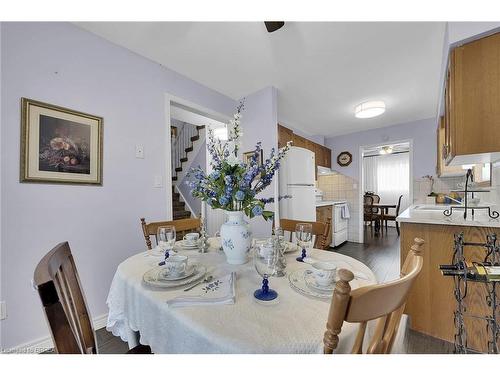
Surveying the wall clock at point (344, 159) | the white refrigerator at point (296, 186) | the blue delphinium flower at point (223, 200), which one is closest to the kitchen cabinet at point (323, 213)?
the white refrigerator at point (296, 186)

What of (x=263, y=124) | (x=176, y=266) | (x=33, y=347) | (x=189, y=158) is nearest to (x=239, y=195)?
(x=176, y=266)

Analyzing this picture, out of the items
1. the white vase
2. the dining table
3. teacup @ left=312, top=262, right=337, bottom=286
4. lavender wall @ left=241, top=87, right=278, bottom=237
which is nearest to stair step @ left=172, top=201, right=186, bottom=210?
lavender wall @ left=241, top=87, right=278, bottom=237

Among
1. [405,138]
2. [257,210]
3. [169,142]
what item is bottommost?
[257,210]

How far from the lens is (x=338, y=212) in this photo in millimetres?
3967

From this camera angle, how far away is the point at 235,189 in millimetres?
942

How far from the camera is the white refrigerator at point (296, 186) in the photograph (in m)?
2.87

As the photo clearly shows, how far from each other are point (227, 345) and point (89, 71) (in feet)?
6.81

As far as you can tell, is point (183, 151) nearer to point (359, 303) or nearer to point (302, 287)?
point (302, 287)

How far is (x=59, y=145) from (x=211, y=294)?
1.57 m

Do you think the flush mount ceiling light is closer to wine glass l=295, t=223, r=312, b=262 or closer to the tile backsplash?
the tile backsplash

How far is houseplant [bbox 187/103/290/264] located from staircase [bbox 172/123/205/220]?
3.29m

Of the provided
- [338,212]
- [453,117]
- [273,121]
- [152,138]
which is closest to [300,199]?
[273,121]

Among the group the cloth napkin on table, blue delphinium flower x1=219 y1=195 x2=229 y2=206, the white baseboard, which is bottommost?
the white baseboard

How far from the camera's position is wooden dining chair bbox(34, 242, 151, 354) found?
1.43 ft
